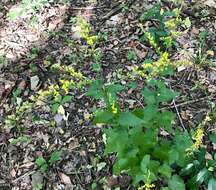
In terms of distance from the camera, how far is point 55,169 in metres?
3.12

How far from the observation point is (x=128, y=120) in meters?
2.42

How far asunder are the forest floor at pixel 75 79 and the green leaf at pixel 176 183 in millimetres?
351

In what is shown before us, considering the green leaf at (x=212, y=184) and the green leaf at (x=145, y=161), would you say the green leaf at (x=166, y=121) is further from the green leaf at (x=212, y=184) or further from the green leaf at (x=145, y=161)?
the green leaf at (x=212, y=184)

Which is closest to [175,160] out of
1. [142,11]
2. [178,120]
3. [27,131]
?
[178,120]

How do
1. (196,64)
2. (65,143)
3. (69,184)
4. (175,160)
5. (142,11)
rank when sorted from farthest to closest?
1. (142,11)
2. (196,64)
3. (65,143)
4. (69,184)
5. (175,160)

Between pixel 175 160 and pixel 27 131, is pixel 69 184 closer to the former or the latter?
pixel 27 131

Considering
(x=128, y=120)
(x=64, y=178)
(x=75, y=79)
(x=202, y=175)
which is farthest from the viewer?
(x=75, y=79)

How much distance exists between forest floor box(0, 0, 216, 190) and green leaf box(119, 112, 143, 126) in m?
0.48

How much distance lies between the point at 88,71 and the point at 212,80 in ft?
3.50

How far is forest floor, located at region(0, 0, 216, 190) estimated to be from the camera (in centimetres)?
312

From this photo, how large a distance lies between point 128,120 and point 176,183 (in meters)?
0.63

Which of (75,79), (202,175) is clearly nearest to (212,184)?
(202,175)

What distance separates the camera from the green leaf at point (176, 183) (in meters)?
2.70

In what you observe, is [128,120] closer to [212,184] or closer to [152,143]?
[152,143]
